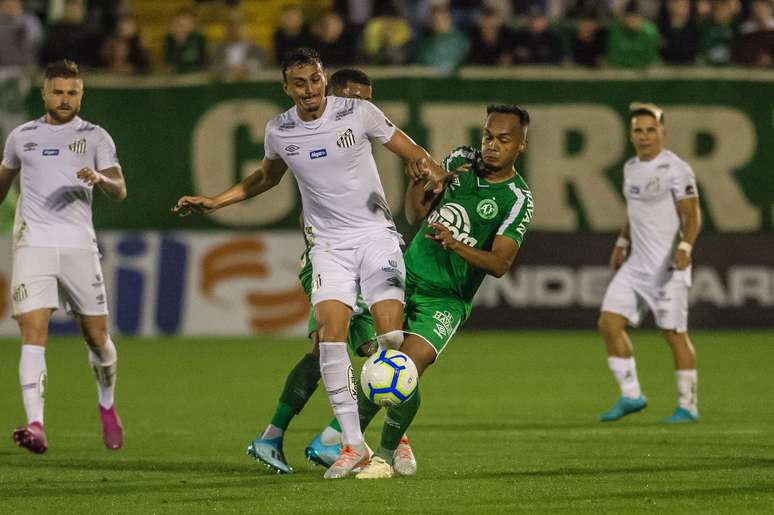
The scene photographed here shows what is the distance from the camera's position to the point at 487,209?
870 centimetres

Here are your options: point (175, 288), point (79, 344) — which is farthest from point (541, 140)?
point (79, 344)

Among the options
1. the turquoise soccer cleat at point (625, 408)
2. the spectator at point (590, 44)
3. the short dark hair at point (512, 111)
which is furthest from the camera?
the spectator at point (590, 44)

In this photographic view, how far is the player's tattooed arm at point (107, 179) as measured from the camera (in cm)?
930

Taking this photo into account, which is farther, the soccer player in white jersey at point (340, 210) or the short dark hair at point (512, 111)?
the short dark hair at point (512, 111)

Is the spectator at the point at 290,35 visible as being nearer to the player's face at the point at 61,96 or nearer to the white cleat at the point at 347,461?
the player's face at the point at 61,96

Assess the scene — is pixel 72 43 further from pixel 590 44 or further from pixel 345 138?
pixel 345 138

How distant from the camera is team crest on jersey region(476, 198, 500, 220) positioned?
8695 millimetres

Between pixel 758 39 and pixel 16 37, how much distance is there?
8.90 m

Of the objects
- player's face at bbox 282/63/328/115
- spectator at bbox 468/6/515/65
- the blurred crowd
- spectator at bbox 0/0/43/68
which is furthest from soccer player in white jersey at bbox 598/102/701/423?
spectator at bbox 0/0/43/68

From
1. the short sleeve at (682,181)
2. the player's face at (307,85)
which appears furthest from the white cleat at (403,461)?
the short sleeve at (682,181)

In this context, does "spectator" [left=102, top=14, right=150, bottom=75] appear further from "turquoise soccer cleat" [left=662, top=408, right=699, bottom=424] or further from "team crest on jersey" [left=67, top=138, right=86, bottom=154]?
"turquoise soccer cleat" [left=662, top=408, right=699, bottom=424]

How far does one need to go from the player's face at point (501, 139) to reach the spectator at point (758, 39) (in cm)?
1105

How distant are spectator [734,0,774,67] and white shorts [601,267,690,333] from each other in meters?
7.77

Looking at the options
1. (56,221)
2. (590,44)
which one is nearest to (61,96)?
(56,221)
